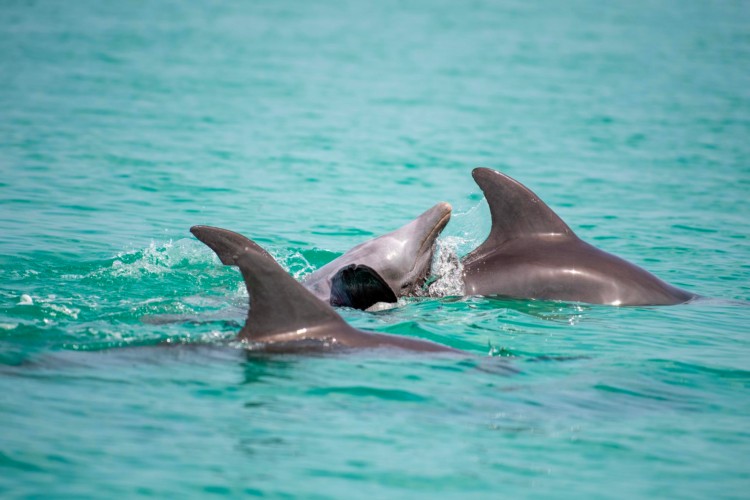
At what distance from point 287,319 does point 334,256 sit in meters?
5.52

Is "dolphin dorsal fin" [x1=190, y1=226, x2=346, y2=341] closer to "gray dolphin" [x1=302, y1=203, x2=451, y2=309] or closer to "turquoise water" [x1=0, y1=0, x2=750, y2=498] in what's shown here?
"turquoise water" [x1=0, y1=0, x2=750, y2=498]

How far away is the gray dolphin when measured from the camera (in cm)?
930

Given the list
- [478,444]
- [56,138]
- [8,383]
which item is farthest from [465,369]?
[56,138]

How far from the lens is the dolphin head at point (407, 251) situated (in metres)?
9.56

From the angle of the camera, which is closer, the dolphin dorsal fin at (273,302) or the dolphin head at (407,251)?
the dolphin dorsal fin at (273,302)

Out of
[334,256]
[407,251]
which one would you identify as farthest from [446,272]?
[334,256]

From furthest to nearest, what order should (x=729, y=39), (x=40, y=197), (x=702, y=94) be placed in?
(x=729, y=39) < (x=702, y=94) < (x=40, y=197)

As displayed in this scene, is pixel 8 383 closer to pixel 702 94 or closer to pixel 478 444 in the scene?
pixel 478 444

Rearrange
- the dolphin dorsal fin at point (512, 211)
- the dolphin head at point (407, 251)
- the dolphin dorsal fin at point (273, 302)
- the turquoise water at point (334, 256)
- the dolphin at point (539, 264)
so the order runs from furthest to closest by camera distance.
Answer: the dolphin dorsal fin at point (512, 211) → the dolphin at point (539, 264) → the dolphin head at point (407, 251) → the dolphin dorsal fin at point (273, 302) → the turquoise water at point (334, 256)

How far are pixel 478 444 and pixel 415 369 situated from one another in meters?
1.19

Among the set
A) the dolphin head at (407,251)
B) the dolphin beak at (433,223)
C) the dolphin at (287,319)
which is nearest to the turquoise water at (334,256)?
the dolphin at (287,319)

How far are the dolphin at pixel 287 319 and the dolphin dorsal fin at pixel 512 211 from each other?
2.96 m

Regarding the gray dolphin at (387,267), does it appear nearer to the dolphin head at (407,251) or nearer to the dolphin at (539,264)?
the dolphin head at (407,251)

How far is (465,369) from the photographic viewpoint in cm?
759
